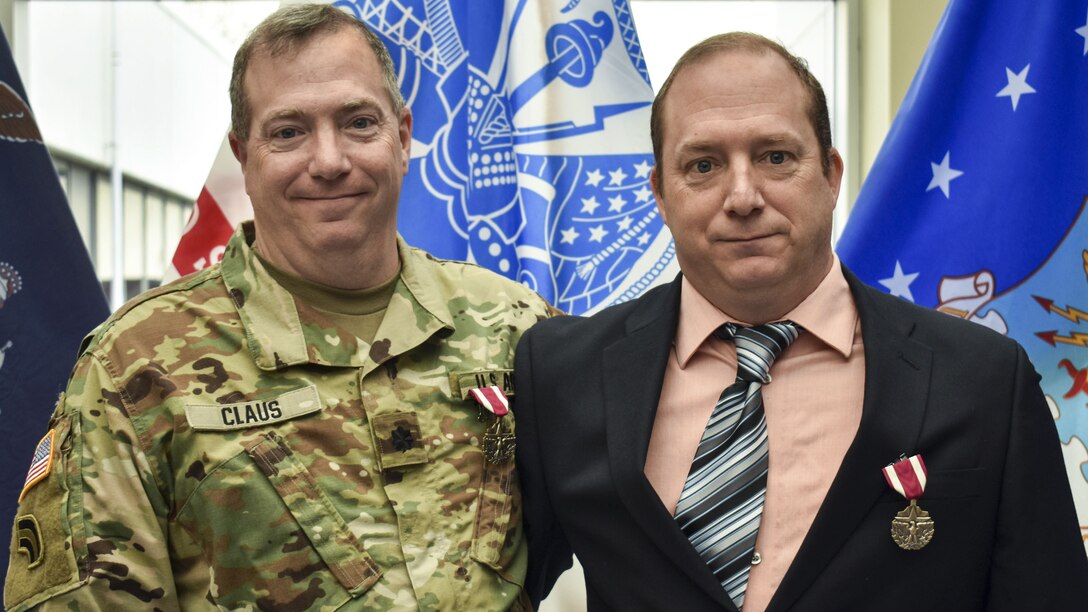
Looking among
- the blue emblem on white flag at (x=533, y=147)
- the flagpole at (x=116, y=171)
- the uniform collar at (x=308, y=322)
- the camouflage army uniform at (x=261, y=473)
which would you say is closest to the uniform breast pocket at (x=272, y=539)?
the camouflage army uniform at (x=261, y=473)

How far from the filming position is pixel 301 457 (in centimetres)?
174

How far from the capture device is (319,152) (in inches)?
71.2

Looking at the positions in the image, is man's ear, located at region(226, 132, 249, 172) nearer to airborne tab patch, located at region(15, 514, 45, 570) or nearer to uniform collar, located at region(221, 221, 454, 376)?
uniform collar, located at region(221, 221, 454, 376)

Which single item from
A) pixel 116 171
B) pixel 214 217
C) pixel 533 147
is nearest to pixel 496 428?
pixel 533 147

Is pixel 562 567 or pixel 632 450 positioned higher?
pixel 632 450

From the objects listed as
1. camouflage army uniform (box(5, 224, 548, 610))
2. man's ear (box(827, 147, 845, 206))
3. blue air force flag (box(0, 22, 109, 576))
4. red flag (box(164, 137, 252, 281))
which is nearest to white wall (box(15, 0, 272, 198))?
red flag (box(164, 137, 252, 281))

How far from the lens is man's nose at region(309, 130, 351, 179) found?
180cm

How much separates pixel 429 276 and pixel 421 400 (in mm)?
253

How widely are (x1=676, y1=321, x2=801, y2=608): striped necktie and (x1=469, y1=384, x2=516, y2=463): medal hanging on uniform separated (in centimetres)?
35

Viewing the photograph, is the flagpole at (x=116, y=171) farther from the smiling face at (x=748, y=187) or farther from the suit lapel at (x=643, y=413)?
the smiling face at (x=748, y=187)

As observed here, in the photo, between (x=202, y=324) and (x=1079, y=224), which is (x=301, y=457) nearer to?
(x=202, y=324)

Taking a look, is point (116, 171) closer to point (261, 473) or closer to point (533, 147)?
point (533, 147)

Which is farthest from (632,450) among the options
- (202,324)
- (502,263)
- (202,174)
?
(202,174)

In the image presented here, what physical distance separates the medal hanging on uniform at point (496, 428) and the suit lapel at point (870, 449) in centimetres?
52
